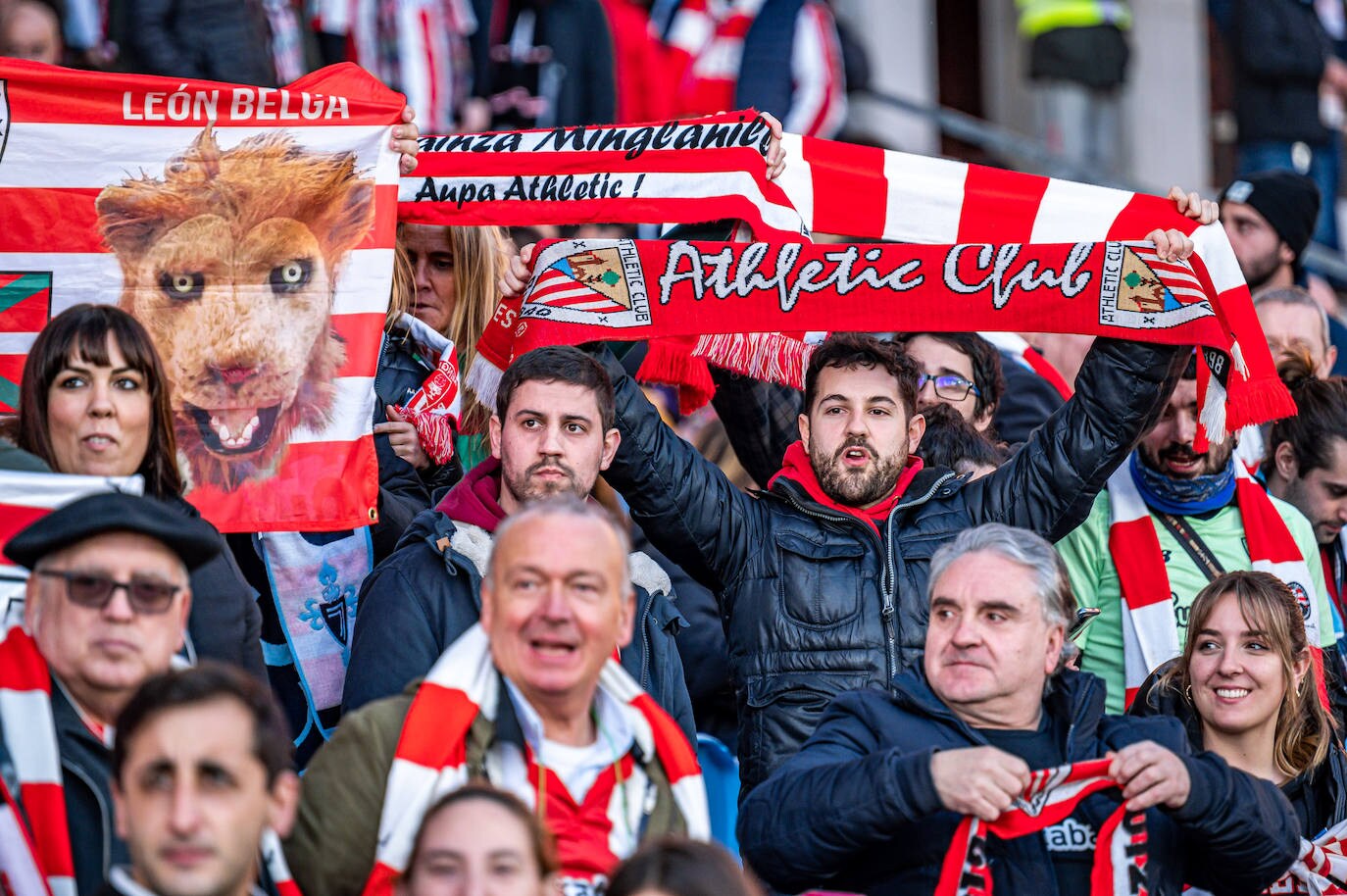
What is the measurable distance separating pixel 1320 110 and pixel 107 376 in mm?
8611

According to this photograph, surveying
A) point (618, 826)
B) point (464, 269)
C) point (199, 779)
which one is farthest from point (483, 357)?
point (199, 779)

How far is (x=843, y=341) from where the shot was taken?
18.6ft

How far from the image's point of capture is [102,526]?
3.92 meters

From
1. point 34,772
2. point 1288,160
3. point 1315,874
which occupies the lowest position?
point 1315,874

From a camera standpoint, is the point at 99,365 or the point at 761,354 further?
the point at 761,354

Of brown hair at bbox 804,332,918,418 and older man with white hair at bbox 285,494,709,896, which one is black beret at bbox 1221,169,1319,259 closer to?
brown hair at bbox 804,332,918,418

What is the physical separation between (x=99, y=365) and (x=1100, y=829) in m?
2.45

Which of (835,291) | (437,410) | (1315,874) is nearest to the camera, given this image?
(1315,874)

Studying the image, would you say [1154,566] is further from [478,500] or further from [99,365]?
[99,365]

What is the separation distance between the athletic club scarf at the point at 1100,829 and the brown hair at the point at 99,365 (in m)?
1.97

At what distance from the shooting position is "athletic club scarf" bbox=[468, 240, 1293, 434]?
565 centimetres

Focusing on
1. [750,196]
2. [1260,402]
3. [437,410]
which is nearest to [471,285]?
[437,410]

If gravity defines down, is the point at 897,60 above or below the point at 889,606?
above

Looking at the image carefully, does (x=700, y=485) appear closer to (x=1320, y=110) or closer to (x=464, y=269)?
(x=464, y=269)
